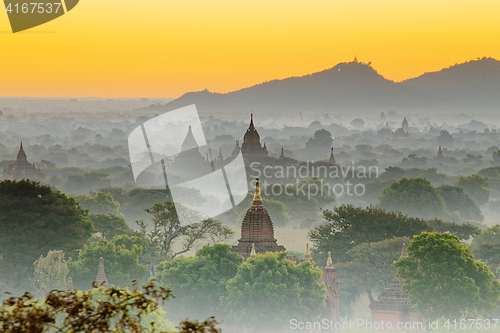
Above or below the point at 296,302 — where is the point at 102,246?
above

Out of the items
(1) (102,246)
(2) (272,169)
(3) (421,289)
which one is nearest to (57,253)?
(1) (102,246)

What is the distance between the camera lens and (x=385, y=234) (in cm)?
6016

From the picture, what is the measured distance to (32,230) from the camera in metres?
54.9

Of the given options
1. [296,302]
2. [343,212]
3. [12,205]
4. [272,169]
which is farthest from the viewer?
[272,169]

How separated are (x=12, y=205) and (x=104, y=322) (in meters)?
43.7

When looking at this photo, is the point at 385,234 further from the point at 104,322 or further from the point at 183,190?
the point at 183,190

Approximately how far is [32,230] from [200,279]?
12.0m

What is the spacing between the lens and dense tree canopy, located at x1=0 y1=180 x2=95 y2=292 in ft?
173

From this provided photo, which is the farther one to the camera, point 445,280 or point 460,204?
point 460,204

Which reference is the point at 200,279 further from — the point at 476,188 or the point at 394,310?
the point at 476,188

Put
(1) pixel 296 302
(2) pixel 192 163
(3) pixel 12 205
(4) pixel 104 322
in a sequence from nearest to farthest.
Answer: (4) pixel 104 322 → (1) pixel 296 302 → (3) pixel 12 205 → (2) pixel 192 163

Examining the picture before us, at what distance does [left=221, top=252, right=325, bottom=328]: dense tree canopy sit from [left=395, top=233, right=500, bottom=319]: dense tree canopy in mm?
4159

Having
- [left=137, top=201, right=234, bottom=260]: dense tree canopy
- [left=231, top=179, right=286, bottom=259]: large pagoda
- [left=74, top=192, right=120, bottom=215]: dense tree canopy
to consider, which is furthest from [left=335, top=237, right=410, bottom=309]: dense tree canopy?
[left=74, top=192, right=120, bottom=215]: dense tree canopy

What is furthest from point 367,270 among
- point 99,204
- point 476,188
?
point 476,188
